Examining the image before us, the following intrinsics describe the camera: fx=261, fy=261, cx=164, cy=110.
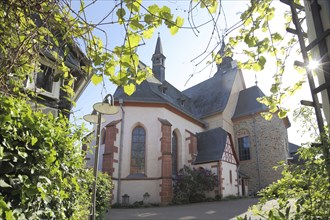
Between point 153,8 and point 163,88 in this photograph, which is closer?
point 153,8

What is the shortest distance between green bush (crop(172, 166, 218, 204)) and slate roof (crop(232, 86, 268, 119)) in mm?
9527

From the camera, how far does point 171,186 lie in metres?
17.6

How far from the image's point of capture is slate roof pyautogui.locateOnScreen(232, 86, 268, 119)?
25.8 metres

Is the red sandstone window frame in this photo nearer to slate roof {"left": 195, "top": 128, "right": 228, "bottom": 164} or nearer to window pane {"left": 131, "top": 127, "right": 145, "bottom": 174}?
slate roof {"left": 195, "top": 128, "right": 228, "bottom": 164}

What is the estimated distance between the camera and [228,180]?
803 inches

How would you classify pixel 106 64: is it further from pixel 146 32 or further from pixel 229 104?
pixel 229 104

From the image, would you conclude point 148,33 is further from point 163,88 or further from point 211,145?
point 163,88

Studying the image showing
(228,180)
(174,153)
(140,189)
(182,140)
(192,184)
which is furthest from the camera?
(182,140)

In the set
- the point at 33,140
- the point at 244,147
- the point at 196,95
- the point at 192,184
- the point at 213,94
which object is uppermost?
the point at 196,95

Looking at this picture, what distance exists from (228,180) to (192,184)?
3.86 metres

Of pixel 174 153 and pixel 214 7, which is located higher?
pixel 174 153

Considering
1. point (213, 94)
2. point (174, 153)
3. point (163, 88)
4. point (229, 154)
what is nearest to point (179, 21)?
point (174, 153)

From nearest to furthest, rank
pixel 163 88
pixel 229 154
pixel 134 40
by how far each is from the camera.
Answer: pixel 134 40
pixel 229 154
pixel 163 88

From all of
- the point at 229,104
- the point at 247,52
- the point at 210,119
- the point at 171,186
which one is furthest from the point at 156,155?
the point at 247,52
